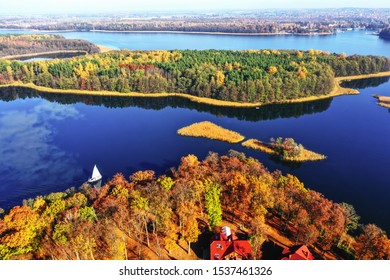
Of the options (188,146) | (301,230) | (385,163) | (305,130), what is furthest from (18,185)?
(385,163)

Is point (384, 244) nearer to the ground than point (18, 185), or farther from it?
farther from it

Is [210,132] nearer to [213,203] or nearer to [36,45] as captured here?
[213,203]

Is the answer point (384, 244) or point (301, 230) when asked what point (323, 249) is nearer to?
point (301, 230)

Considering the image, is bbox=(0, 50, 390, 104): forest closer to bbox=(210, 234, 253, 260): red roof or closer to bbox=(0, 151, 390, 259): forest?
bbox=(0, 151, 390, 259): forest

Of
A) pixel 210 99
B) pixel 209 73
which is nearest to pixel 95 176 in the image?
pixel 210 99

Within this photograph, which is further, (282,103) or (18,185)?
(282,103)

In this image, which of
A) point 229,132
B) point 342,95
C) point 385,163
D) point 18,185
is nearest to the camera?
point 18,185
